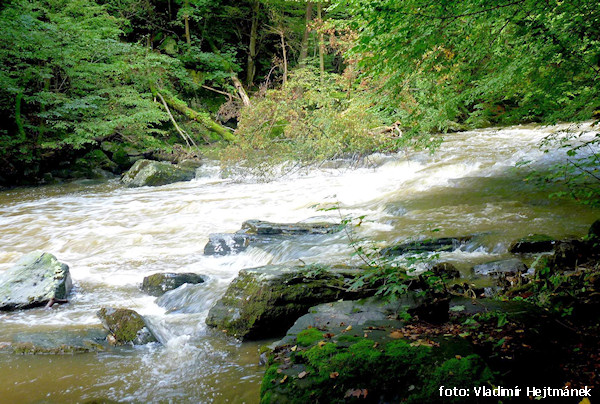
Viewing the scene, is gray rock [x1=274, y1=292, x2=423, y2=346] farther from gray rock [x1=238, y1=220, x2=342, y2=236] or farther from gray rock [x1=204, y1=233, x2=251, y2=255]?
gray rock [x1=238, y1=220, x2=342, y2=236]

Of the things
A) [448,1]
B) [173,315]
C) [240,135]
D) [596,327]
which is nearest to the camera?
[596,327]

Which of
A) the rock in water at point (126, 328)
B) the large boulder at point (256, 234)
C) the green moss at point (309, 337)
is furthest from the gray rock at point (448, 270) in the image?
the rock in water at point (126, 328)

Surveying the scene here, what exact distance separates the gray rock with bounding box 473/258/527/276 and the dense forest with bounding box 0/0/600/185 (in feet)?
6.10

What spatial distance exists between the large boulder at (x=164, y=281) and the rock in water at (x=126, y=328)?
104 cm

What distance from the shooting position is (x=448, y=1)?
3.54m

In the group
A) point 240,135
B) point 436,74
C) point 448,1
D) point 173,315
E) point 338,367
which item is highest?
point 448,1

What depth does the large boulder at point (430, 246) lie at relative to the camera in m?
5.65

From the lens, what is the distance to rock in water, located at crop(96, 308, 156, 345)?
4168mm

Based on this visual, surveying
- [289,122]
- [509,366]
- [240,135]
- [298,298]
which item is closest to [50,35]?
[240,135]

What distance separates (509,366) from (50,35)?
16754 mm

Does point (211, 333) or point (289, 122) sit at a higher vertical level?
point (289, 122)

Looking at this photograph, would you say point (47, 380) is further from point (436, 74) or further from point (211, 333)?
point (436, 74)

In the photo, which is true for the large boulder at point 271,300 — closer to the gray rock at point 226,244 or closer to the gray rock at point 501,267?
the gray rock at point 501,267

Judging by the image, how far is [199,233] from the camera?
8.38 metres
